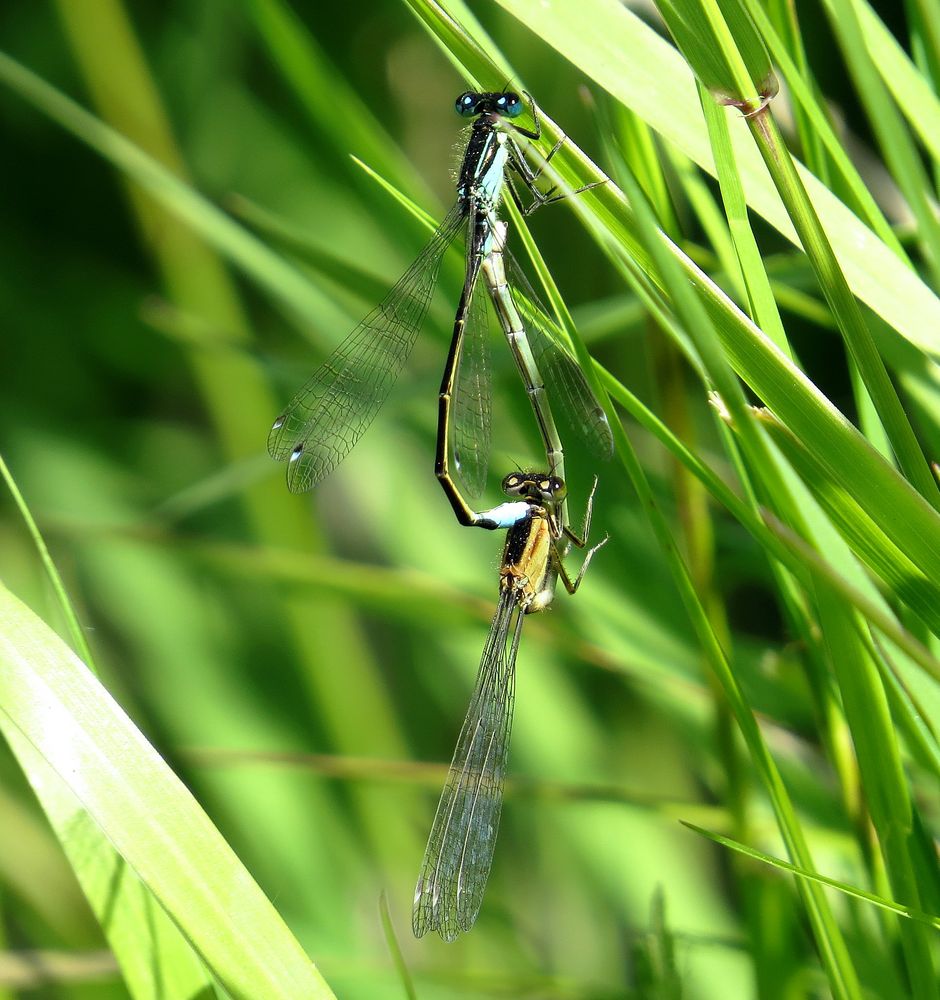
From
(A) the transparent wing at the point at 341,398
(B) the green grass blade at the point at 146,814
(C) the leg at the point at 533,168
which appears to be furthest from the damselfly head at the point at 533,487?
(B) the green grass blade at the point at 146,814

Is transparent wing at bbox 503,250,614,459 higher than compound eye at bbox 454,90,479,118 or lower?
lower

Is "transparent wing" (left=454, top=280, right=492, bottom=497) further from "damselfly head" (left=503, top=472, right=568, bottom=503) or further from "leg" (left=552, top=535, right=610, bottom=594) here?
"leg" (left=552, top=535, right=610, bottom=594)

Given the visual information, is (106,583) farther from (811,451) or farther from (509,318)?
(811,451)

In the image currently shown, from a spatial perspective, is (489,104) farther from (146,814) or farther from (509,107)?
(146,814)

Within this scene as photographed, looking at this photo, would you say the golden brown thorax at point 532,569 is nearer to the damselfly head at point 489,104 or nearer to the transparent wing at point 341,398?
the transparent wing at point 341,398

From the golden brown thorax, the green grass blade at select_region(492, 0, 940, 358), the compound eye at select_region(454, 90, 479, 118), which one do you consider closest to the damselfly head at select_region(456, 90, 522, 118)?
the compound eye at select_region(454, 90, 479, 118)

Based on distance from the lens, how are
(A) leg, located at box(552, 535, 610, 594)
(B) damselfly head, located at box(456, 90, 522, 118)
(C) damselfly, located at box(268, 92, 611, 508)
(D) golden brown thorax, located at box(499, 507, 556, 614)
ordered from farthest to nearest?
(D) golden brown thorax, located at box(499, 507, 556, 614)
(C) damselfly, located at box(268, 92, 611, 508)
(A) leg, located at box(552, 535, 610, 594)
(B) damselfly head, located at box(456, 90, 522, 118)
